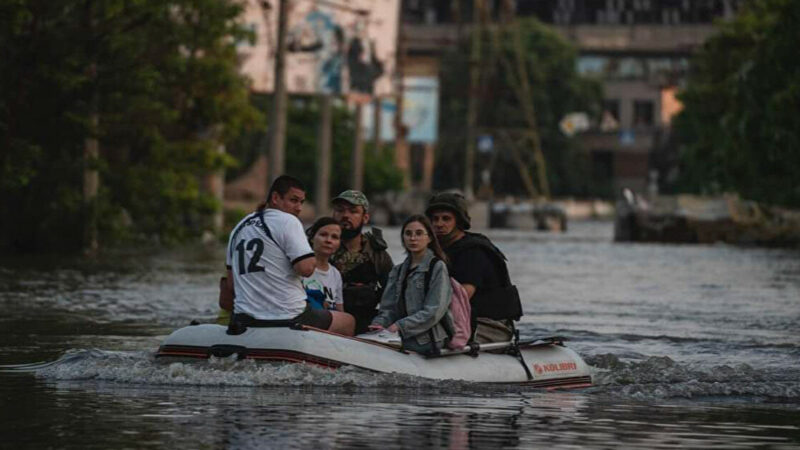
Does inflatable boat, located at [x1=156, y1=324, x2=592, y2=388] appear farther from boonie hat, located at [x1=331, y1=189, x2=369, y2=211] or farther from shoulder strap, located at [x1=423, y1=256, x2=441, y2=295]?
boonie hat, located at [x1=331, y1=189, x2=369, y2=211]

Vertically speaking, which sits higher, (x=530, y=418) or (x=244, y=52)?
(x=244, y=52)

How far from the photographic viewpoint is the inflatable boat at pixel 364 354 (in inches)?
664

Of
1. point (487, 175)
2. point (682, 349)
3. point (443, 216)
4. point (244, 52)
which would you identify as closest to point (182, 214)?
point (244, 52)

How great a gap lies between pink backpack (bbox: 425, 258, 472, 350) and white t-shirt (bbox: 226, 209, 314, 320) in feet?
4.03

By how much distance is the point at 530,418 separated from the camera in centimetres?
1545

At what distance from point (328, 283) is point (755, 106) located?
1700 inches

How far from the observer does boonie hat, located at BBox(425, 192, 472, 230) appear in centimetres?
1736

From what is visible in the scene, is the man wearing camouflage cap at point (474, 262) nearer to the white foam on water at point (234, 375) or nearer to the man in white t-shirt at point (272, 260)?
the white foam on water at point (234, 375)

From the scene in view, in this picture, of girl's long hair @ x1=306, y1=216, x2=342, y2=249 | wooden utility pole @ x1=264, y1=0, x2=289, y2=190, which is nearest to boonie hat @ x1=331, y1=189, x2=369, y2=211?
girl's long hair @ x1=306, y1=216, x2=342, y2=249

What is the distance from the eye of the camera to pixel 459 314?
17.5 metres

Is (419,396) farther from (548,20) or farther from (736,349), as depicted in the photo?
(548,20)

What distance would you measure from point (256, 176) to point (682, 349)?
6989cm

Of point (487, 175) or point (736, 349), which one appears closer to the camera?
point (736, 349)

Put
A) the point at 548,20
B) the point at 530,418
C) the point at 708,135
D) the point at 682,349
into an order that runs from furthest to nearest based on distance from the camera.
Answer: the point at 548,20 → the point at 708,135 → the point at 682,349 → the point at 530,418
